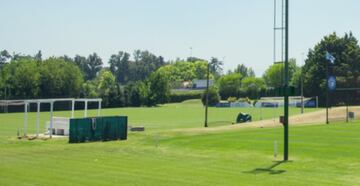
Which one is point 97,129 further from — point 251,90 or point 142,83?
point 251,90

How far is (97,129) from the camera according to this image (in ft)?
133

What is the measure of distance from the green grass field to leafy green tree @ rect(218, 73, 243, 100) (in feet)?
378

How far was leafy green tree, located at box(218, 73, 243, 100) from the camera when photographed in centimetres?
15588

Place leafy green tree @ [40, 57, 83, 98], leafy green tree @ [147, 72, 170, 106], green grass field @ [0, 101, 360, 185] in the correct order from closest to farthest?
green grass field @ [0, 101, 360, 185] < leafy green tree @ [40, 57, 83, 98] < leafy green tree @ [147, 72, 170, 106]

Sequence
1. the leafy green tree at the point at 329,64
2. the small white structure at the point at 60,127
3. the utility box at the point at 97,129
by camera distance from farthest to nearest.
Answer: the leafy green tree at the point at 329,64
the small white structure at the point at 60,127
the utility box at the point at 97,129

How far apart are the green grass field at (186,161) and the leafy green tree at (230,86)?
11524 centimetres

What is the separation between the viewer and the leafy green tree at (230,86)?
156 m

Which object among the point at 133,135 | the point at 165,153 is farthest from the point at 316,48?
the point at 165,153

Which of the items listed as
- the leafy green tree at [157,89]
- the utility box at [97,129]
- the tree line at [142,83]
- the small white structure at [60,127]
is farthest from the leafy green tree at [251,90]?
the utility box at [97,129]

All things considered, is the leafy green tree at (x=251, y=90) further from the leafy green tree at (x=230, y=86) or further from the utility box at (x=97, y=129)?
the utility box at (x=97, y=129)

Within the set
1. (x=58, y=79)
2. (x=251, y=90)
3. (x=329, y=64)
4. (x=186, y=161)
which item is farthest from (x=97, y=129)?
(x=251, y=90)

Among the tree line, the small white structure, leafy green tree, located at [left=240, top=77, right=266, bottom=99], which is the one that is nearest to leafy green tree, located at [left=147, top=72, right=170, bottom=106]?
the tree line

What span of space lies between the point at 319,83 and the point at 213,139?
86.5 metres

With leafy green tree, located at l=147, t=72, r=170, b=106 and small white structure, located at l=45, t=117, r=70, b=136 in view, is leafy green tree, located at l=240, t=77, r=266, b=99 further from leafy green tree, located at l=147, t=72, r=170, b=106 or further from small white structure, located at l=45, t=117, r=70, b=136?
small white structure, located at l=45, t=117, r=70, b=136
